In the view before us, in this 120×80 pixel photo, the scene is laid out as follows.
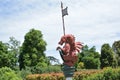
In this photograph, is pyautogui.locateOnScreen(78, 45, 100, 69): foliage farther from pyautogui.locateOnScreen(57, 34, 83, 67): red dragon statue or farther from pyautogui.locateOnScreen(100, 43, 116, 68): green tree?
pyautogui.locateOnScreen(57, 34, 83, 67): red dragon statue

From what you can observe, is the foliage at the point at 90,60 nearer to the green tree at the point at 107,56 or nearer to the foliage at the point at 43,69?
the green tree at the point at 107,56

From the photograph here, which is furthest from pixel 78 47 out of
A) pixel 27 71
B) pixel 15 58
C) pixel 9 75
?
pixel 15 58

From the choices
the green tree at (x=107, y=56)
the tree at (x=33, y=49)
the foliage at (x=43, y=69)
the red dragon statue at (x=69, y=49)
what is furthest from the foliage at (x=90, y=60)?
the red dragon statue at (x=69, y=49)

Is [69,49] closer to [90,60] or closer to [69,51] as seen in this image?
[69,51]

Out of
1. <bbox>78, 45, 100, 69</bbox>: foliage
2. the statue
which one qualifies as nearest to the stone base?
the statue

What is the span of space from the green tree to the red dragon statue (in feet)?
137

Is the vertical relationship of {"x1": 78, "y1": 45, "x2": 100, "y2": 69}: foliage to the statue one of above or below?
above

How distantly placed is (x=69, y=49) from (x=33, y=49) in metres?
36.5

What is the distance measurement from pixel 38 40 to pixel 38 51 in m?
1.22

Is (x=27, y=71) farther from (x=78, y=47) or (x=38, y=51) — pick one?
(x=78, y=47)

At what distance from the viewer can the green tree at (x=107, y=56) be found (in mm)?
48875

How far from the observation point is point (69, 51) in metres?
7.38

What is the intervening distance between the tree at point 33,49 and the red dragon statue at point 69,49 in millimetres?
35699

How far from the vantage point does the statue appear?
7.26 meters
